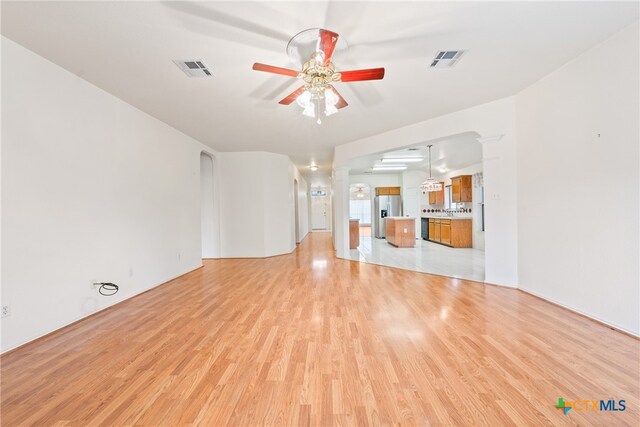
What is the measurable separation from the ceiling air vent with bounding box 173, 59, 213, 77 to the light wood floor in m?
2.74

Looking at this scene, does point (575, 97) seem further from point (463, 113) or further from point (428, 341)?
point (428, 341)

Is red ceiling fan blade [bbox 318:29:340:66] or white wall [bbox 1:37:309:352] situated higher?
red ceiling fan blade [bbox 318:29:340:66]

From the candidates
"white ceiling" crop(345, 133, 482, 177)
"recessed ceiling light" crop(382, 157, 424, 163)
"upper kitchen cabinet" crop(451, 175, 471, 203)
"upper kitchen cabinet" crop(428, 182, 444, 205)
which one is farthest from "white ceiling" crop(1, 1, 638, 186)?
"upper kitchen cabinet" crop(428, 182, 444, 205)

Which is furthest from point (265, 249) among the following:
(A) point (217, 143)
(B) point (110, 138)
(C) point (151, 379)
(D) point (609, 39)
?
(D) point (609, 39)

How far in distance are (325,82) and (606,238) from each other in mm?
3145

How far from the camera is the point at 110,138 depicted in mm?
3303

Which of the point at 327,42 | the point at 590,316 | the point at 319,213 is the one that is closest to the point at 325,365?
the point at 327,42

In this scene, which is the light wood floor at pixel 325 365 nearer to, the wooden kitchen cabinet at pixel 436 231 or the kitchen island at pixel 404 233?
the kitchen island at pixel 404 233

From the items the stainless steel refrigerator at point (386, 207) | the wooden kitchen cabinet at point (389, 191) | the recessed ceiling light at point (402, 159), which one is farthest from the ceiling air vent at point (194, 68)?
the wooden kitchen cabinet at point (389, 191)

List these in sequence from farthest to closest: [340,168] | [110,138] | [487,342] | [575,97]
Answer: [340,168], [110,138], [575,97], [487,342]

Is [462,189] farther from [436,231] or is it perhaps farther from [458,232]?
[436,231]

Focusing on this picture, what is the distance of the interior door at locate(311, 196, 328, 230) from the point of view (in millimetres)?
14703

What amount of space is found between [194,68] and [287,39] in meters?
1.15

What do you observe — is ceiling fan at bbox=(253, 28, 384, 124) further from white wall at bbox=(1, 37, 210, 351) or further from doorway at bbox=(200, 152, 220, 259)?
doorway at bbox=(200, 152, 220, 259)
